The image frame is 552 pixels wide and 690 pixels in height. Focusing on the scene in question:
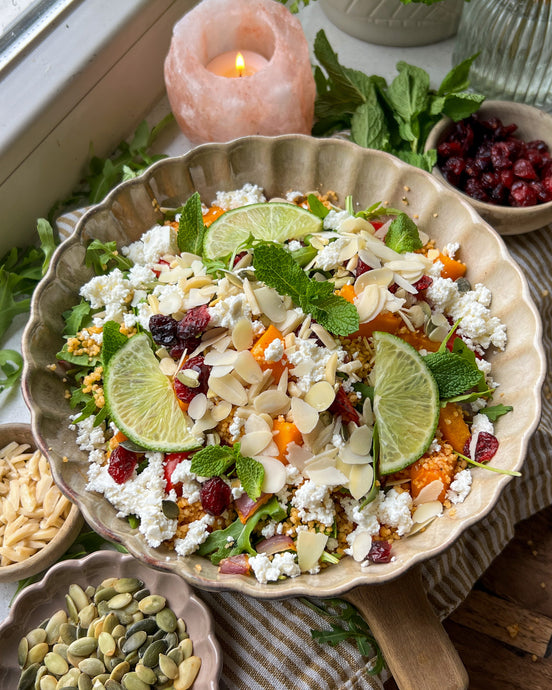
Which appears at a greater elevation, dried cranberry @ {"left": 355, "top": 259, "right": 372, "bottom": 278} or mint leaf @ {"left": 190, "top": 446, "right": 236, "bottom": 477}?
dried cranberry @ {"left": 355, "top": 259, "right": 372, "bottom": 278}

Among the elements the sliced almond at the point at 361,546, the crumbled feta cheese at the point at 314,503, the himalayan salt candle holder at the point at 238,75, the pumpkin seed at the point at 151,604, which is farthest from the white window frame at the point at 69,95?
the sliced almond at the point at 361,546

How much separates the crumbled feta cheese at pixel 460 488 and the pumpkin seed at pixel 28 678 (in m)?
0.86

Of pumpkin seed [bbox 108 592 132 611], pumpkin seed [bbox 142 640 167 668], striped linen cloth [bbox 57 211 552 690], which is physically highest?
pumpkin seed [bbox 108 592 132 611]

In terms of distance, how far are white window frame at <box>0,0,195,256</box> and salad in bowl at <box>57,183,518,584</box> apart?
0.50 metres

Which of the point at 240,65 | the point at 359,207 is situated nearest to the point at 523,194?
the point at 359,207

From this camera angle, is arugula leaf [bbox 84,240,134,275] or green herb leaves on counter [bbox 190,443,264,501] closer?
green herb leaves on counter [bbox 190,443,264,501]

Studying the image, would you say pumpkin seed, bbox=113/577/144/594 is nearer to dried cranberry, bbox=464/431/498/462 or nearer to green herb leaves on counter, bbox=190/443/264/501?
green herb leaves on counter, bbox=190/443/264/501

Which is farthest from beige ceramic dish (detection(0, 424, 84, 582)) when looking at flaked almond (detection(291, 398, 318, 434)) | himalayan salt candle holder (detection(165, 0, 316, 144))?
himalayan salt candle holder (detection(165, 0, 316, 144))

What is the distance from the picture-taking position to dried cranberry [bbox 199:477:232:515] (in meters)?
1.17

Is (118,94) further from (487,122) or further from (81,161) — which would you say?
(487,122)

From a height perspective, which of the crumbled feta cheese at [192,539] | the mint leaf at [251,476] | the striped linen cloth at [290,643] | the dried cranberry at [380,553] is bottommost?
the striped linen cloth at [290,643]

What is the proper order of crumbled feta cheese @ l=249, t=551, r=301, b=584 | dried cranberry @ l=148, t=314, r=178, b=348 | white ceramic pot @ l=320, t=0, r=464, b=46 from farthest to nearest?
white ceramic pot @ l=320, t=0, r=464, b=46, dried cranberry @ l=148, t=314, r=178, b=348, crumbled feta cheese @ l=249, t=551, r=301, b=584

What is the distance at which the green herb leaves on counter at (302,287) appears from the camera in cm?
121

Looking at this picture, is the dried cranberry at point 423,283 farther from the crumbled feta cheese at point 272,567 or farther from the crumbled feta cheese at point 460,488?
the crumbled feta cheese at point 272,567
